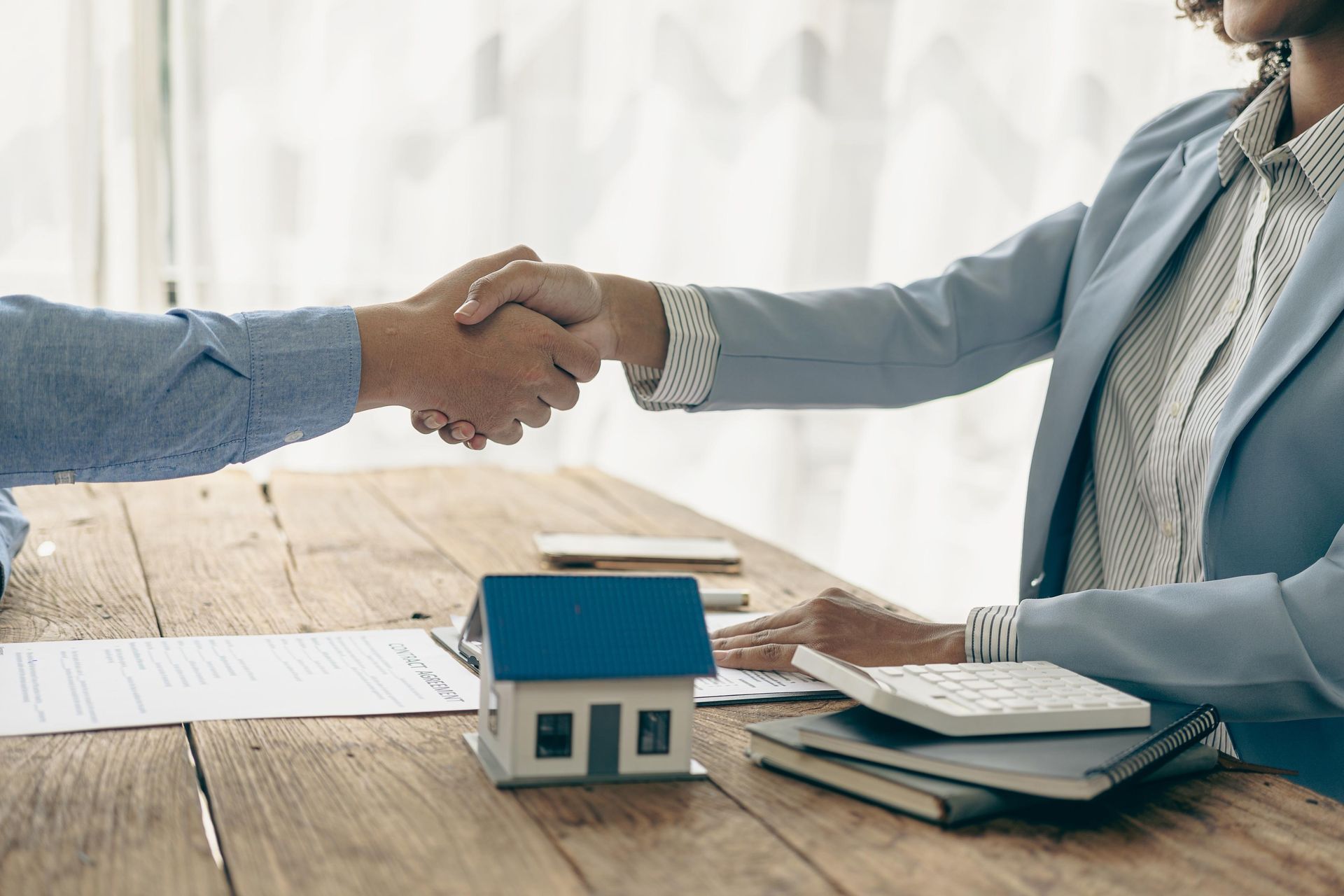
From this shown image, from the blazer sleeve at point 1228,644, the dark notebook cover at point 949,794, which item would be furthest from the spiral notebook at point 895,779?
the blazer sleeve at point 1228,644

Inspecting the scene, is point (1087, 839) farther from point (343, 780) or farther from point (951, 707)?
point (343, 780)

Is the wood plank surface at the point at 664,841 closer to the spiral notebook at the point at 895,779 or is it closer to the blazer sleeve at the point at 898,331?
the spiral notebook at the point at 895,779

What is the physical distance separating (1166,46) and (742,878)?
2.58 metres

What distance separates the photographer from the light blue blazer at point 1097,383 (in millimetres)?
810

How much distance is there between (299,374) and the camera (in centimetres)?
102

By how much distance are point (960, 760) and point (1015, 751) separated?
0.13 feet

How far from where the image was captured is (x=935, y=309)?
134 cm

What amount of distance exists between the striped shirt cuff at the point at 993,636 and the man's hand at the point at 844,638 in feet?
0.05

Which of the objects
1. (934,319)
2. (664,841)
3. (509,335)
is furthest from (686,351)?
(664,841)

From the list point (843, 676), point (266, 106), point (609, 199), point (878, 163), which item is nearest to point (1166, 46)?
point (878, 163)

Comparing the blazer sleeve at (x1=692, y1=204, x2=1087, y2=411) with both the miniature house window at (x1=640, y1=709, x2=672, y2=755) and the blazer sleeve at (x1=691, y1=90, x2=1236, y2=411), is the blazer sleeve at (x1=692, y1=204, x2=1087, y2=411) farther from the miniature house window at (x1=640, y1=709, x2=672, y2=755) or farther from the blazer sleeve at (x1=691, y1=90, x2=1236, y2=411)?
the miniature house window at (x1=640, y1=709, x2=672, y2=755)

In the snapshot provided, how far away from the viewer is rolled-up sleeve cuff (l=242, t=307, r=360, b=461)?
100 cm

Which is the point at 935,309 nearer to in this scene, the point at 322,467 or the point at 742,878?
the point at 742,878

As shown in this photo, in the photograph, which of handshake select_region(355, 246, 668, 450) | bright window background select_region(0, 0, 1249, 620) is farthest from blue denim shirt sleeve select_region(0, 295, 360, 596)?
bright window background select_region(0, 0, 1249, 620)
